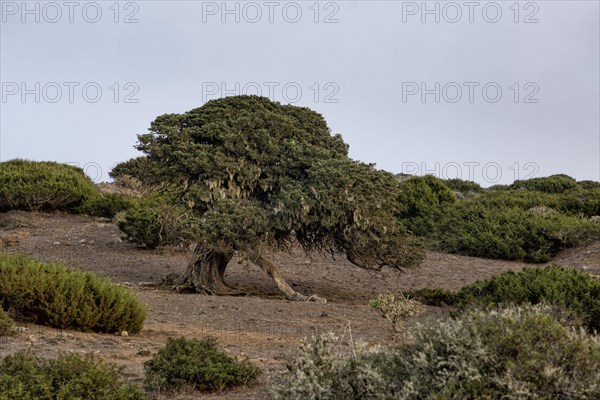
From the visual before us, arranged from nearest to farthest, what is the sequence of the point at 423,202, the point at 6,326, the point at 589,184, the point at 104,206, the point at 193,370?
the point at 193,370 < the point at 6,326 < the point at 104,206 < the point at 423,202 < the point at 589,184

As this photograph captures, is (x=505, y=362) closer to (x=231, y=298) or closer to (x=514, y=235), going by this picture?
(x=231, y=298)

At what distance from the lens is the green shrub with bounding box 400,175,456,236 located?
73.5 ft

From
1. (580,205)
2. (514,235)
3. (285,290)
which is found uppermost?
(580,205)

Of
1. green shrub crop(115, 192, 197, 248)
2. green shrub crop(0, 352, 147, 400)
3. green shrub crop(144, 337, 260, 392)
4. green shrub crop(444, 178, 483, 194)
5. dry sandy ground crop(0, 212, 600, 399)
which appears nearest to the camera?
green shrub crop(0, 352, 147, 400)

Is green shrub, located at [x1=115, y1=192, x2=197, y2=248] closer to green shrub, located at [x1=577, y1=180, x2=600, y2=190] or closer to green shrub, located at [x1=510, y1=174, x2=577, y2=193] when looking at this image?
green shrub, located at [x1=510, y1=174, x2=577, y2=193]

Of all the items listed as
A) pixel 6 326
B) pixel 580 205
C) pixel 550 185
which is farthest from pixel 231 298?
pixel 550 185

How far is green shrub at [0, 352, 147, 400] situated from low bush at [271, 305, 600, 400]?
138cm

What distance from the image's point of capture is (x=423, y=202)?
24.2m

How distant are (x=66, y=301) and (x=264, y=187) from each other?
4.48m

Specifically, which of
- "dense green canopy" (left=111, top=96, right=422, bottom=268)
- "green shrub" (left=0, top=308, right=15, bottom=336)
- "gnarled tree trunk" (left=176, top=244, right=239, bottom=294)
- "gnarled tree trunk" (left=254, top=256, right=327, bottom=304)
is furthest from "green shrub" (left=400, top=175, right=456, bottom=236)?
"green shrub" (left=0, top=308, right=15, bottom=336)

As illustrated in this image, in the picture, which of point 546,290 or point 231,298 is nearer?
point 546,290

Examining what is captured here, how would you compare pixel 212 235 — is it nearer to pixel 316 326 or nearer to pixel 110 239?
pixel 316 326

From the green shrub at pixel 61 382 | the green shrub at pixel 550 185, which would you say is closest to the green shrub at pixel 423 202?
the green shrub at pixel 550 185

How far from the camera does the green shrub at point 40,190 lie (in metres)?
21.8
